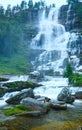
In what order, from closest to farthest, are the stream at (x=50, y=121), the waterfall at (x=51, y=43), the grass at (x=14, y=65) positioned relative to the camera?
1. the stream at (x=50, y=121)
2. the grass at (x=14, y=65)
3. the waterfall at (x=51, y=43)

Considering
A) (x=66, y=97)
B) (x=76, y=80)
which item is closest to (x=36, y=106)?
(x=66, y=97)

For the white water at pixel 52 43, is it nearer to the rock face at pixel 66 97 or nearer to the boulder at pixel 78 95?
the boulder at pixel 78 95

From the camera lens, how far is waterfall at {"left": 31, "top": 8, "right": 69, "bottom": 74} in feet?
280

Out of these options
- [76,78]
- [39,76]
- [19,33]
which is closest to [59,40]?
[19,33]

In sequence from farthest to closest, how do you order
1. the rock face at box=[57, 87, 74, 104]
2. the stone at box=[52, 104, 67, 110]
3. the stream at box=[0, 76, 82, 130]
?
Answer: the rock face at box=[57, 87, 74, 104] → the stone at box=[52, 104, 67, 110] → the stream at box=[0, 76, 82, 130]

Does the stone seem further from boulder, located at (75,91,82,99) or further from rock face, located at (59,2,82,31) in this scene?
rock face, located at (59,2,82,31)

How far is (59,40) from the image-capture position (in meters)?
104

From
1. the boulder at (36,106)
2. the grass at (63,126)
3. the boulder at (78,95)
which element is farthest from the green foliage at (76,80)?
the grass at (63,126)

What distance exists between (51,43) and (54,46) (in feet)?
Result: 11.0

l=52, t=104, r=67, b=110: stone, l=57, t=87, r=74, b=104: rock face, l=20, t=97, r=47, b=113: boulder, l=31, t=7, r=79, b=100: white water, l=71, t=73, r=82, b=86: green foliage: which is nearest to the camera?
l=20, t=97, r=47, b=113: boulder

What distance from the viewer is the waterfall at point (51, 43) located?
280 feet

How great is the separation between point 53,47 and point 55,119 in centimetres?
7442

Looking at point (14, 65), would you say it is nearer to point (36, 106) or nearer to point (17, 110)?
point (36, 106)

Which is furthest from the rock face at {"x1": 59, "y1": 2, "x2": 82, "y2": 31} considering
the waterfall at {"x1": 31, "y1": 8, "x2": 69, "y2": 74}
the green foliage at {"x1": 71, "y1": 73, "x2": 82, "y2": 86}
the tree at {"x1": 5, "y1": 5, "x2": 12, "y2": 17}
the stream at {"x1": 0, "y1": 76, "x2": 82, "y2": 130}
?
the stream at {"x1": 0, "y1": 76, "x2": 82, "y2": 130}
